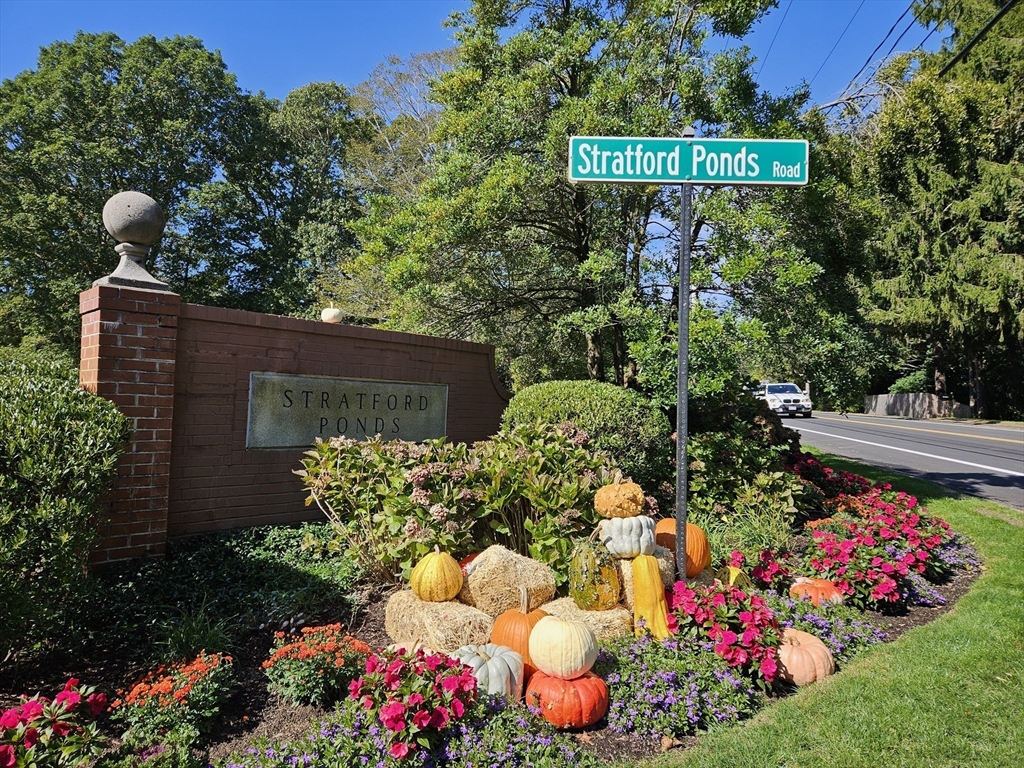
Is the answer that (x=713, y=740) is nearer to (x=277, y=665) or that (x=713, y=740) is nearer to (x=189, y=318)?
(x=277, y=665)

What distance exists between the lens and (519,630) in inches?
130

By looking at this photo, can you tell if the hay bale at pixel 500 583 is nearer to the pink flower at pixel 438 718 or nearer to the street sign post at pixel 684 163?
the street sign post at pixel 684 163

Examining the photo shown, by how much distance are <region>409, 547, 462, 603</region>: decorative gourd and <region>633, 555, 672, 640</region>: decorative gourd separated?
→ 41.9 inches

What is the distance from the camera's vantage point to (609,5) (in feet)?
27.5

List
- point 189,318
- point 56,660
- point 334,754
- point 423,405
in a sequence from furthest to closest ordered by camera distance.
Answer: point 423,405, point 189,318, point 56,660, point 334,754

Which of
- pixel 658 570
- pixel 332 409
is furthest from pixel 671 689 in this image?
pixel 332 409

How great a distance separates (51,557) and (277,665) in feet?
3.83

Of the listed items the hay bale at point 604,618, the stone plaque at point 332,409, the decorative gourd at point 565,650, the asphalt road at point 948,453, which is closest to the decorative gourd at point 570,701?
the decorative gourd at point 565,650

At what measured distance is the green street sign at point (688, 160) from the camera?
10.9ft

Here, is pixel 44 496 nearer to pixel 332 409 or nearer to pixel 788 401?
pixel 332 409

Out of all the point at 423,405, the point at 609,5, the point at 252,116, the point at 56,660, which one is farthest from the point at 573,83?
the point at 252,116

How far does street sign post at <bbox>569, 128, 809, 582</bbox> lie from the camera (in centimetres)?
333

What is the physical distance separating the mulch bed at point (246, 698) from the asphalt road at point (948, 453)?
8024 millimetres

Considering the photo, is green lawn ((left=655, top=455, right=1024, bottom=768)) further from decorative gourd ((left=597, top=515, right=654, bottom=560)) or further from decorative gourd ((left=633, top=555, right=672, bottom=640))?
decorative gourd ((left=597, top=515, right=654, bottom=560))
